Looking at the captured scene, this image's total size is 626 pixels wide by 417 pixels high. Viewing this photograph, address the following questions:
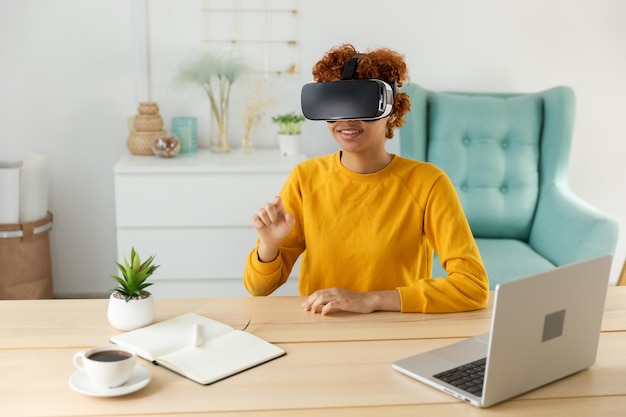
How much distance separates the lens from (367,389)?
4.50 feet

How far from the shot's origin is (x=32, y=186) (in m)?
3.40

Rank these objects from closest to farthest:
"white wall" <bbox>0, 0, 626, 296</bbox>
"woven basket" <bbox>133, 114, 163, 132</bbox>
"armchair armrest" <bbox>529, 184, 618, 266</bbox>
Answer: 1. "armchair armrest" <bbox>529, 184, 618, 266</bbox>
2. "woven basket" <bbox>133, 114, 163, 132</bbox>
3. "white wall" <bbox>0, 0, 626, 296</bbox>

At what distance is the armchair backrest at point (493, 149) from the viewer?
10.9ft

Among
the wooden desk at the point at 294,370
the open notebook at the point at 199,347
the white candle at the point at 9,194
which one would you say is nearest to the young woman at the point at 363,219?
the wooden desk at the point at 294,370

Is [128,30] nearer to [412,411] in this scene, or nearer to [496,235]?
[496,235]

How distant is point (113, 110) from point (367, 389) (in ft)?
8.55

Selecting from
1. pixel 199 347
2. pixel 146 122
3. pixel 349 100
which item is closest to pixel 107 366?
pixel 199 347

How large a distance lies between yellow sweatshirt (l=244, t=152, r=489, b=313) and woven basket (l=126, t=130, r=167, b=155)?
1.60m

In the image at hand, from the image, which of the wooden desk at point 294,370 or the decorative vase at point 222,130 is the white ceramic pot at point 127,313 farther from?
the decorative vase at point 222,130

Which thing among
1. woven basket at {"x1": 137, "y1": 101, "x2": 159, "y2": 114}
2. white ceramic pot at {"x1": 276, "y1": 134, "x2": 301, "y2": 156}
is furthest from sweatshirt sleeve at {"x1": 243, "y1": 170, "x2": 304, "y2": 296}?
woven basket at {"x1": 137, "y1": 101, "x2": 159, "y2": 114}

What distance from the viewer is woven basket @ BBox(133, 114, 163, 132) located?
3490 mm

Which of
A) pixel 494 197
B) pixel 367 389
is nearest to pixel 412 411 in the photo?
pixel 367 389

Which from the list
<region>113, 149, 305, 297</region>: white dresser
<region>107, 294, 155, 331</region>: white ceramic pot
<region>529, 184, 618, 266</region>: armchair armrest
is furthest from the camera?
<region>113, 149, 305, 297</region>: white dresser

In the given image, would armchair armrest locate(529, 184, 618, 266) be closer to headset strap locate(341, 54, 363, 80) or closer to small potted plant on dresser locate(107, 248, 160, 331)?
headset strap locate(341, 54, 363, 80)
